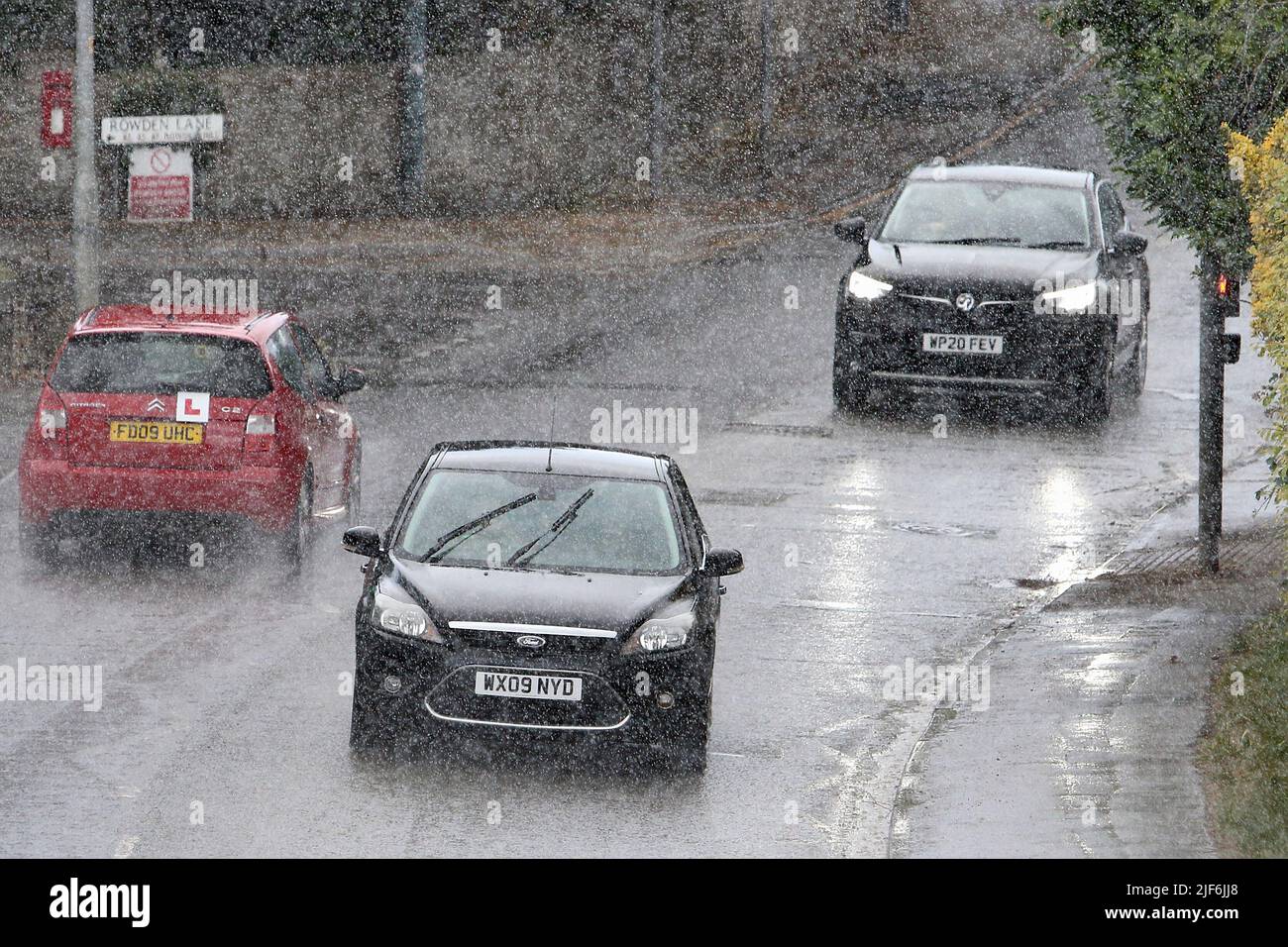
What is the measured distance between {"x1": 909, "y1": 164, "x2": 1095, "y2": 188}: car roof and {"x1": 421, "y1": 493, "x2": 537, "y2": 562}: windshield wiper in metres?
11.3

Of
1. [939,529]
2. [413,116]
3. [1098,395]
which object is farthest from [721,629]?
[413,116]

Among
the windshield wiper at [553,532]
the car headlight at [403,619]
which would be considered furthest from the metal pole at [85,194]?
the car headlight at [403,619]

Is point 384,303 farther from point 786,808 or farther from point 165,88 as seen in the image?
point 786,808

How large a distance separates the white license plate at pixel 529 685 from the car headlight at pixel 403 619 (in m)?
0.30

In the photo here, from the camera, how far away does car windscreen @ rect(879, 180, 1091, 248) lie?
20.6 metres

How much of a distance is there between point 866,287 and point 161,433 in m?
7.72

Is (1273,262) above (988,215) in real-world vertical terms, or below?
above

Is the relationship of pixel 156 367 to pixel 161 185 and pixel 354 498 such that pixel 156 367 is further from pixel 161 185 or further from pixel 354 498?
pixel 161 185

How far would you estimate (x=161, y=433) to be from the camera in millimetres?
14281

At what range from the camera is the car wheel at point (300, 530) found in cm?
1463

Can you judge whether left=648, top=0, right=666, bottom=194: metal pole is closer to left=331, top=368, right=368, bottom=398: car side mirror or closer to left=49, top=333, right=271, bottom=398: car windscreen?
left=331, top=368, right=368, bottom=398: car side mirror

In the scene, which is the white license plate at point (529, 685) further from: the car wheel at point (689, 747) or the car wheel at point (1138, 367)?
the car wheel at point (1138, 367)

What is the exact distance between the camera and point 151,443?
1427 centimetres

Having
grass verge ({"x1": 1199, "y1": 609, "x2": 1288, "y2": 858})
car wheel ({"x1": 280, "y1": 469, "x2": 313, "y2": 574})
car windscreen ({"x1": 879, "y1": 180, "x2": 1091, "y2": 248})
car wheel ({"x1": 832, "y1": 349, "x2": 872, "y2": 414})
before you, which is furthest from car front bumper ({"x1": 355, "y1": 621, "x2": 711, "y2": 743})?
car windscreen ({"x1": 879, "y1": 180, "x2": 1091, "y2": 248})
